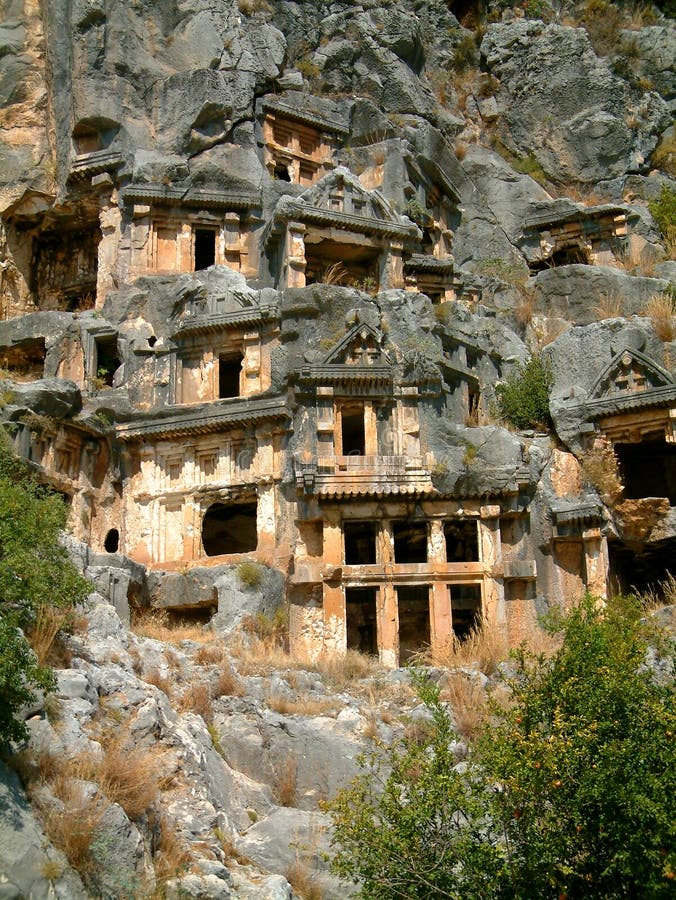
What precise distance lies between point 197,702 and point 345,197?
18774 millimetres

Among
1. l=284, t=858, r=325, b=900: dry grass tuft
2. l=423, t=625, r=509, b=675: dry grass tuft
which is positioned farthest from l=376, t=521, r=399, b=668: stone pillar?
l=284, t=858, r=325, b=900: dry grass tuft

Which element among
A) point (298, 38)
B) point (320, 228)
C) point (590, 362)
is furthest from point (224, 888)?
point (298, 38)

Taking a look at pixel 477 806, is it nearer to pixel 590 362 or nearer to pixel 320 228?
pixel 590 362

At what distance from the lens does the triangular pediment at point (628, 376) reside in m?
26.2

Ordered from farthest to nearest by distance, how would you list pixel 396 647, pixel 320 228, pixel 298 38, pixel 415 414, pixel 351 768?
pixel 298 38, pixel 320 228, pixel 415 414, pixel 396 647, pixel 351 768

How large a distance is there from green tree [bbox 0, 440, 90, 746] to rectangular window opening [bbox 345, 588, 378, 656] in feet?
42.5

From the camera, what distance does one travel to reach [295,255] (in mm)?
30125

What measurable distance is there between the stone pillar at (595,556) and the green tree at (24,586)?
13.4 meters

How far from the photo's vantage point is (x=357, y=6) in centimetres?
3725

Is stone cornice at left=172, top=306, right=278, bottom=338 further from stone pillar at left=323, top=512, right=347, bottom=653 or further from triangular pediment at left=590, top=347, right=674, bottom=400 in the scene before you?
triangular pediment at left=590, top=347, right=674, bottom=400

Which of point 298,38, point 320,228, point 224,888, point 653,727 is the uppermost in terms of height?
point 298,38

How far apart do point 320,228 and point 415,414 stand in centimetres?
715

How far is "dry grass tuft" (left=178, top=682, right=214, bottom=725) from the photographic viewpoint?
15.7 m

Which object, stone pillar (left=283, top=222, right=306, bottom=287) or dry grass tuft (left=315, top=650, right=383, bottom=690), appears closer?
dry grass tuft (left=315, top=650, right=383, bottom=690)
